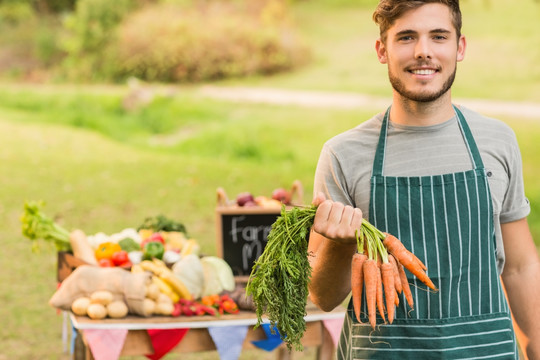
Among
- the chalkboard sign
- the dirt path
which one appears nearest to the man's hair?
the chalkboard sign

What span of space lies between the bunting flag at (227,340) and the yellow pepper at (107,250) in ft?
2.86

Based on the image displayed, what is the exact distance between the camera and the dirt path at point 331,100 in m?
A: 12.8

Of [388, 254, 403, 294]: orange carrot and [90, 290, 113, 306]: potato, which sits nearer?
[388, 254, 403, 294]: orange carrot

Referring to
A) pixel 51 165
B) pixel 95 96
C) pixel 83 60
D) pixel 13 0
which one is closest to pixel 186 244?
pixel 51 165

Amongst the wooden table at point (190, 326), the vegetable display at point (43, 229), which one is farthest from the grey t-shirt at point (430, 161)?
the vegetable display at point (43, 229)

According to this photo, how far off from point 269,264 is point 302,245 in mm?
111

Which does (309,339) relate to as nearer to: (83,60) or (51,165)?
(51,165)

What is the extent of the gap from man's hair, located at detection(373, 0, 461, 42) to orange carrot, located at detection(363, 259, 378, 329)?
2.17ft

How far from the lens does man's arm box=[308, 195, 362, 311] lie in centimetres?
202

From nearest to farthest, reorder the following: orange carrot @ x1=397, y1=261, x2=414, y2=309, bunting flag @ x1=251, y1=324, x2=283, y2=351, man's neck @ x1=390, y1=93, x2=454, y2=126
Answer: orange carrot @ x1=397, y1=261, x2=414, y2=309
man's neck @ x1=390, y1=93, x2=454, y2=126
bunting flag @ x1=251, y1=324, x2=283, y2=351

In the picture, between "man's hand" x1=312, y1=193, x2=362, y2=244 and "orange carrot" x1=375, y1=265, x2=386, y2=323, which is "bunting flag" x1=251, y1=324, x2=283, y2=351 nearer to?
"orange carrot" x1=375, y1=265, x2=386, y2=323

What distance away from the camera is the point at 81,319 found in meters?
3.77

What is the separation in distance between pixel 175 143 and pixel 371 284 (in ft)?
35.8

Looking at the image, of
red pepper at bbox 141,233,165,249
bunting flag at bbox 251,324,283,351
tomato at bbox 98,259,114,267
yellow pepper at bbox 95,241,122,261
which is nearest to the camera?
bunting flag at bbox 251,324,283,351
